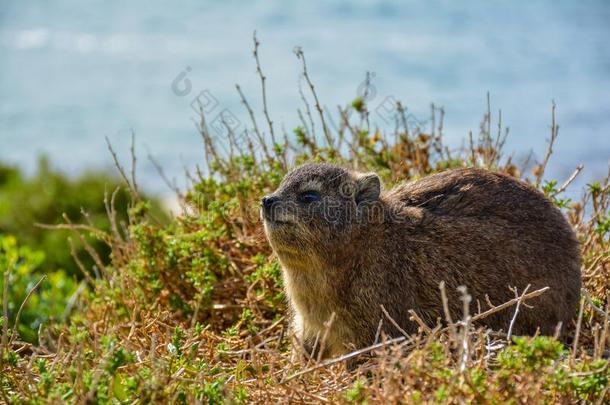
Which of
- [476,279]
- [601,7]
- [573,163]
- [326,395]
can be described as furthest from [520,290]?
[601,7]

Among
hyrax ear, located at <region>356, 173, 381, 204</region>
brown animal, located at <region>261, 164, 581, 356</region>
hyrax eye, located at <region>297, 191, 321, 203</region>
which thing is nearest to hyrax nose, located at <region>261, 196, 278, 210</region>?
brown animal, located at <region>261, 164, 581, 356</region>

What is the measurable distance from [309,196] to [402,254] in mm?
649

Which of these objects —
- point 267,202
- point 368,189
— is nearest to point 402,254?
point 368,189

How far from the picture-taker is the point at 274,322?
5.64 metres

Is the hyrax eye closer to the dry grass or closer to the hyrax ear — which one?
the hyrax ear

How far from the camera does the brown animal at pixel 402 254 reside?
507cm

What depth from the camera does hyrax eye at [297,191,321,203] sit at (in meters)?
5.12

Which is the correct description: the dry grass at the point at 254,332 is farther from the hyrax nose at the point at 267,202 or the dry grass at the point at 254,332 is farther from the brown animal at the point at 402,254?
the hyrax nose at the point at 267,202

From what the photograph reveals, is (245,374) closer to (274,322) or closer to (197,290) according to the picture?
(274,322)

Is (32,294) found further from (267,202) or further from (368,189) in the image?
(368,189)

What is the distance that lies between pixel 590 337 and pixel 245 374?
2.10 metres

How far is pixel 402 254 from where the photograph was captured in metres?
5.19

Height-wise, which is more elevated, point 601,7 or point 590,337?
point 601,7

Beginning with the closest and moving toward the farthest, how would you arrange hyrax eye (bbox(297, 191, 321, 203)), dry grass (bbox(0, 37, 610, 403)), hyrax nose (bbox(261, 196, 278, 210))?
dry grass (bbox(0, 37, 610, 403)), hyrax nose (bbox(261, 196, 278, 210)), hyrax eye (bbox(297, 191, 321, 203))
